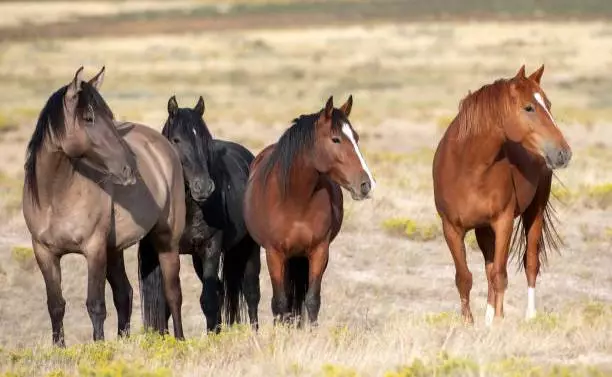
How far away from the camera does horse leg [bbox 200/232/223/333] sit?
10297 mm

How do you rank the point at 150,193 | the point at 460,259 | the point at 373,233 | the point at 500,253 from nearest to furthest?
the point at 500,253 < the point at 460,259 < the point at 150,193 < the point at 373,233

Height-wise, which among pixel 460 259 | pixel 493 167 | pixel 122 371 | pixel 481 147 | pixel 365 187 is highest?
pixel 481 147

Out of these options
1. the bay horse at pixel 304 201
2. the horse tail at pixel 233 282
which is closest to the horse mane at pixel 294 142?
the bay horse at pixel 304 201

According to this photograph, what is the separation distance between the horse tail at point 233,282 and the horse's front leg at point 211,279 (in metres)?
0.41

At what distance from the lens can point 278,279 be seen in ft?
30.8

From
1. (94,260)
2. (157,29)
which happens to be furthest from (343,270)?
(157,29)

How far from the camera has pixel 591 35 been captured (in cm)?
5591

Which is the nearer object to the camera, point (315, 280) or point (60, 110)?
point (60, 110)

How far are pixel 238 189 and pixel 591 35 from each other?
47325mm

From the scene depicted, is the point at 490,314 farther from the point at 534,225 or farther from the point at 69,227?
the point at 69,227

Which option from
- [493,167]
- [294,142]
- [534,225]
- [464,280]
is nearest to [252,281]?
[294,142]

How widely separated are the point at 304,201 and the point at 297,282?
3.05 feet

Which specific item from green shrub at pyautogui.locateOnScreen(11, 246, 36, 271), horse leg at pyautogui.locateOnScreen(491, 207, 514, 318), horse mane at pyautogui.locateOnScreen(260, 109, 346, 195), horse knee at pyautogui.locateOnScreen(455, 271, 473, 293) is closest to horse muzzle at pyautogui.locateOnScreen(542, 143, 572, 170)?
horse leg at pyautogui.locateOnScreen(491, 207, 514, 318)

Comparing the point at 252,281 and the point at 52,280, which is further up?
the point at 52,280
